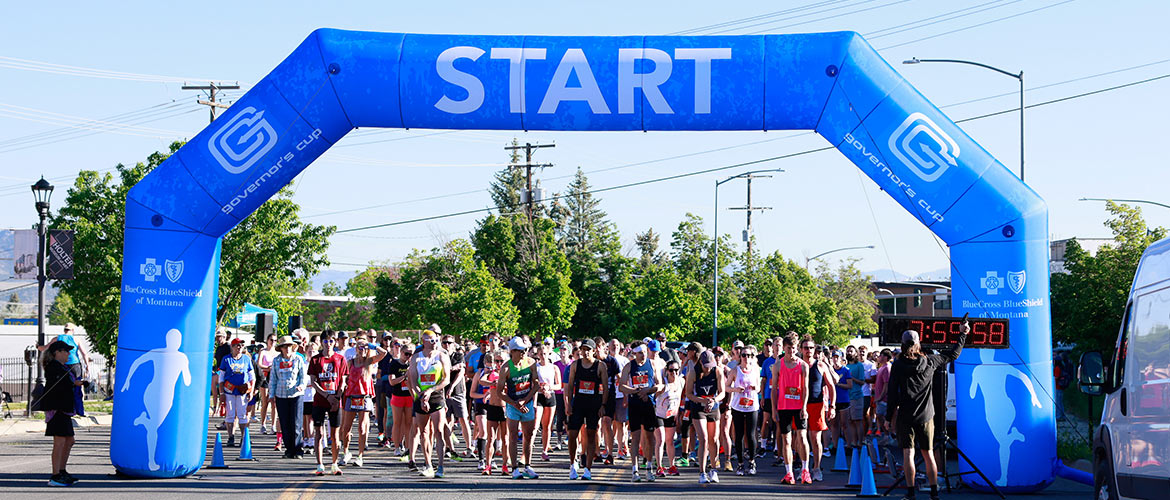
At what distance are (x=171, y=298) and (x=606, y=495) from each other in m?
5.69

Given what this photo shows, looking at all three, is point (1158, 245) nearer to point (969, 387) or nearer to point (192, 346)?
point (969, 387)

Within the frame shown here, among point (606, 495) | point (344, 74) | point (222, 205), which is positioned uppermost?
point (344, 74)

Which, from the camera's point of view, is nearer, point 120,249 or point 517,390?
point 517,390

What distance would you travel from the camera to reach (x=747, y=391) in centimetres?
1489

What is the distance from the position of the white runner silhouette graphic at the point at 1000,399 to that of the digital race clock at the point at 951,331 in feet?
1.29

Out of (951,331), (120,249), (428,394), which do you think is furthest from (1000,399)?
(120,249)

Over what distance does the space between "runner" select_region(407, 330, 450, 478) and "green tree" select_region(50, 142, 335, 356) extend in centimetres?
1681

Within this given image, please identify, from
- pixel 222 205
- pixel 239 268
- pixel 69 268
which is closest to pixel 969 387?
pixel 222 205

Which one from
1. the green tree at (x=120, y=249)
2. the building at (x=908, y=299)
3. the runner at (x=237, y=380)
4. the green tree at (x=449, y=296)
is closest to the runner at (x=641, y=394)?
the runner at (x=237, y=380)

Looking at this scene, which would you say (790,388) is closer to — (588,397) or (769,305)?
(588,397)

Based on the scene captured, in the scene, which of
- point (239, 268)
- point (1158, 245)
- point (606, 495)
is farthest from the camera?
point (239, 268)

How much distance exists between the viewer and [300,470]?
1457 cm

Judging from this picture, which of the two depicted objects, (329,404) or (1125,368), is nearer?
(1125,368)

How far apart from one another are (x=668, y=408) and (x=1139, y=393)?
656cm
